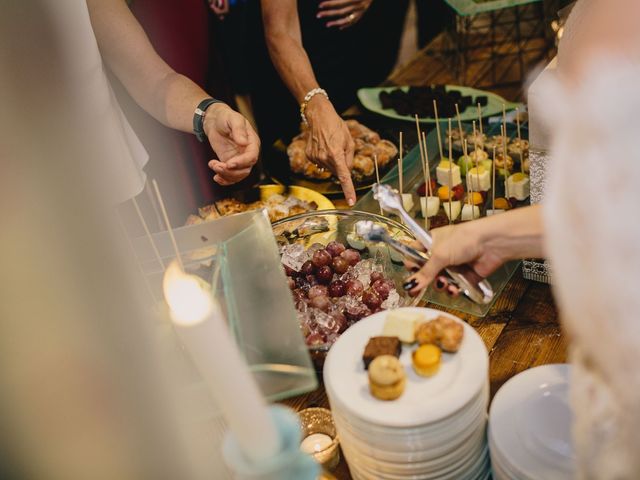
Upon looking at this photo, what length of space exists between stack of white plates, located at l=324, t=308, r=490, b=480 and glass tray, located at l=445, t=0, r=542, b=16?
1.95m

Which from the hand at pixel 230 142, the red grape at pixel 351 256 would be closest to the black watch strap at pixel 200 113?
the hand at pixel 230 142

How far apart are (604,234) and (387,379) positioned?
38 cm

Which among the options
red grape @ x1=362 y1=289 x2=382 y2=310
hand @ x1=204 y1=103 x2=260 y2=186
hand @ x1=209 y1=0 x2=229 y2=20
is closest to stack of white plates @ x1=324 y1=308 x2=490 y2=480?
red grape @ x1=362 y1=289 x2=382 y2=310

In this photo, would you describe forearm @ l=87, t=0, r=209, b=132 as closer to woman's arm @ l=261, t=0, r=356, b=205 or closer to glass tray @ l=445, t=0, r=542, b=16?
woman's arm @ l=261, t=0, r=356, b=205

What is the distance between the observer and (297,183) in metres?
1.97

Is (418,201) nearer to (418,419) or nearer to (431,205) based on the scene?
(431,205)

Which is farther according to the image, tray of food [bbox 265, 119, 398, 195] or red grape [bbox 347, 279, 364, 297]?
tray of food [bbox 265, 119, 398, 195]

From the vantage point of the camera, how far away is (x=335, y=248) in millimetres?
1395

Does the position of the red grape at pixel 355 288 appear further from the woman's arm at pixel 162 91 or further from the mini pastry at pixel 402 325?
the woman's arm at pixel 162 91

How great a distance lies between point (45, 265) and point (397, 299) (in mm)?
1018

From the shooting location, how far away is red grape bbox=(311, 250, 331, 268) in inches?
53.2


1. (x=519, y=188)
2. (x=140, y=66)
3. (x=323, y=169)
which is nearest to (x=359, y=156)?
(x=323, y=169)

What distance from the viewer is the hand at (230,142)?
158 centimetres

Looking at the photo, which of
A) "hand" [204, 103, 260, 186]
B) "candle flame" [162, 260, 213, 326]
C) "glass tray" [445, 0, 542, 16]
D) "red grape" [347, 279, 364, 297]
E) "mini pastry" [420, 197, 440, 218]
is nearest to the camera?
"candle flame" [162, 260, 213, 326]
